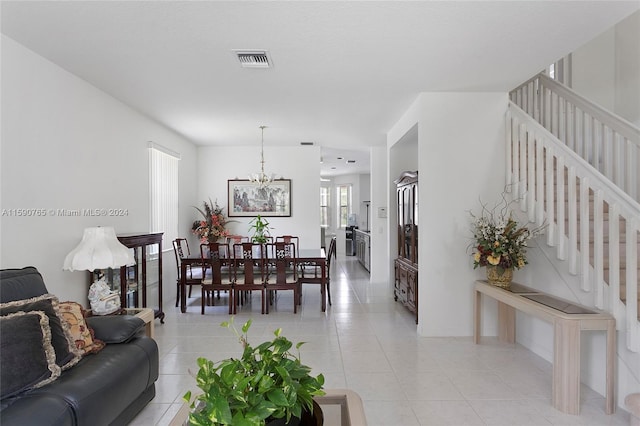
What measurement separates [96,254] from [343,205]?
961 centimetres

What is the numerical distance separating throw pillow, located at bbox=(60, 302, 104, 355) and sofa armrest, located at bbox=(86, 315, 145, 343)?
1.9 inches

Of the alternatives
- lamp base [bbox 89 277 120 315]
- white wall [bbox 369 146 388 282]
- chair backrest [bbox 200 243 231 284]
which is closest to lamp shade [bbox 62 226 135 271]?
lamp base [bbox 89 277 120 315]

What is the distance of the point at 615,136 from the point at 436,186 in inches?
68.6

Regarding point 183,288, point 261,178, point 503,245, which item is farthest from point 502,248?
point 261,178

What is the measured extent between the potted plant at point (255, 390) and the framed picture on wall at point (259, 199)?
5.68 m

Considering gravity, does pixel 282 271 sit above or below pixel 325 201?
below

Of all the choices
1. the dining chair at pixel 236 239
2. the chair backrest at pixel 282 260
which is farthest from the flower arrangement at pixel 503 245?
the dining chair at pixel 236 239

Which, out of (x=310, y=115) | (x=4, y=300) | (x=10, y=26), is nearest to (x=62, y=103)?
(x=10, y=26)

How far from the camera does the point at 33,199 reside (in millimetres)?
2830

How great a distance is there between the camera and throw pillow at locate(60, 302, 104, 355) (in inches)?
86.4

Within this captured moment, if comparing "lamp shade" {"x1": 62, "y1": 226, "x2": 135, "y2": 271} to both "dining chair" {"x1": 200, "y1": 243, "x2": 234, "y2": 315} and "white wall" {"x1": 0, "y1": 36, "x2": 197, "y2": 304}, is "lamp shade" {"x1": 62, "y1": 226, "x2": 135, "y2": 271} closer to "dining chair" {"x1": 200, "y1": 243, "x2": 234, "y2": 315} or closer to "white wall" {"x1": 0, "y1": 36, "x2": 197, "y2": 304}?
"white wall" {"x1": 0, "y1": 36, "x2": 197, "y2": 304}

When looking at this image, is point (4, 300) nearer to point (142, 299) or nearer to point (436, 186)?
point (142, 299)

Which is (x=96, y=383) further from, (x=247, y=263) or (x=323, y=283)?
(x=323, y=283)

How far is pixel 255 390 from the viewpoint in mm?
1205
